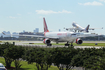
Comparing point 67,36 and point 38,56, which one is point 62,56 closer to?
point 38,56

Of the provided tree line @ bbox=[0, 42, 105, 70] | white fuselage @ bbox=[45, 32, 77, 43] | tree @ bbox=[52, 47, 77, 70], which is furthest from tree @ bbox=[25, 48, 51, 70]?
white fuselage @ bbox=[45, 32, 77, 43]

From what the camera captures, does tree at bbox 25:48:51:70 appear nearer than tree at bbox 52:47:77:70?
No

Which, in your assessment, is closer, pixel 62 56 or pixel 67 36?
pixel 62 56

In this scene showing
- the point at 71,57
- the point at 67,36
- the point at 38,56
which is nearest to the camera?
the point at 71,57

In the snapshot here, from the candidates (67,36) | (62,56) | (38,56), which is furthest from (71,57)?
(67,36)

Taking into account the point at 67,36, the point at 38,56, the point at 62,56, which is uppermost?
the point at 67,36

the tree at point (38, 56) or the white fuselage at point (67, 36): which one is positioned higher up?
the white fuselage at point (67, 36)

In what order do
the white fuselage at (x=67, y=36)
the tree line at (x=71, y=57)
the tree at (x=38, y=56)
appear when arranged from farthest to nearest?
the white fuselage at (x=67, y=36), the tree at (x=38, y=56), the tree line at (x=71, y=57)

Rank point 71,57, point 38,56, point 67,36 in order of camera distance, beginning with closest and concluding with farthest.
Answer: point 71,57 < point 38,56 < point 67,36

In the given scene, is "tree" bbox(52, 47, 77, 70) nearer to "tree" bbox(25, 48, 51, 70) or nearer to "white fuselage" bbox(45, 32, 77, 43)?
"tree" bbox(25, 48, 51, 70)

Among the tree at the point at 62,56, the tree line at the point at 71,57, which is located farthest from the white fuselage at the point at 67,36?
the tree at the point at 62,56

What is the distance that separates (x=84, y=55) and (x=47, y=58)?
4614 mm

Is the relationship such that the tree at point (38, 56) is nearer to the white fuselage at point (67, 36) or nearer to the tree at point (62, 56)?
the tree at point (62, 56)

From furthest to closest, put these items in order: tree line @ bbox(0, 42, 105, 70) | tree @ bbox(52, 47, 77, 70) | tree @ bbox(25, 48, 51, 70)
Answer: tree @ bbox(25, 48, 51, 70), tree @ bbox(52, 47, 77, 70), tree line @ bbox(0, 42, 105, 70)
